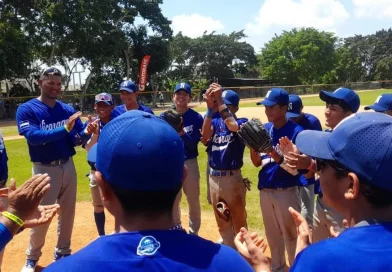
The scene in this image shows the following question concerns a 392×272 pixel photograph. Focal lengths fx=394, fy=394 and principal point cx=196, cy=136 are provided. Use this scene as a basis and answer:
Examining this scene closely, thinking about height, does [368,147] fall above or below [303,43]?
below

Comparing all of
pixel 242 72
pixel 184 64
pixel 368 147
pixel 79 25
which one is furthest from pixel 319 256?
pixel 242 72

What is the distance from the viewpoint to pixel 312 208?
4.93 meters

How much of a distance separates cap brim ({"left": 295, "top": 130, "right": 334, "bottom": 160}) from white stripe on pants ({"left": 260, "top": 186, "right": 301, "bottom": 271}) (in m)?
2.30

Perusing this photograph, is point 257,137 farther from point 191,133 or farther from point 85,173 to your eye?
point 85,173

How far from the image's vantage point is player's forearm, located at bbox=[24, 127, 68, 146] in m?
4.84

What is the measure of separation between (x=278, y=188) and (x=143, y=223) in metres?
3.20

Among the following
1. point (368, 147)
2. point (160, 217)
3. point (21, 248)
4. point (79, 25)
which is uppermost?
point (79, 25)

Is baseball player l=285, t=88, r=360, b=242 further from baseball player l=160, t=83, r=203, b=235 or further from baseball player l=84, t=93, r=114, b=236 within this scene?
baseball player l=84, t=93, r=114, b=236

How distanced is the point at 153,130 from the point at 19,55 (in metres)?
28.9

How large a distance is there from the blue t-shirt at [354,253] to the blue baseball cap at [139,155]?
0.62 meters

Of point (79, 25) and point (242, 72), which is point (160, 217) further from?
point (242, 72)

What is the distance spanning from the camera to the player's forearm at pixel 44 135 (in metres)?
4.84

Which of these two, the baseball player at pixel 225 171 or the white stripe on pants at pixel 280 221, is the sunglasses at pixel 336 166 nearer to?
the white stripe on pants at pixel 280 221

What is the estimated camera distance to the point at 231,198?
522 centimetres
